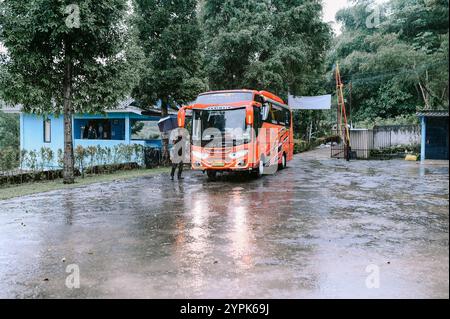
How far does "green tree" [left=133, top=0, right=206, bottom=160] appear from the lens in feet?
69.0

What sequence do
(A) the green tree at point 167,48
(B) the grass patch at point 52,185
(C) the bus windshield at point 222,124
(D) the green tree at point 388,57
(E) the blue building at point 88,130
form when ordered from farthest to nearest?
1. (E) the blue building at point 88,130
2. (D) the green tree at point 388,57
3. (A) the green tree at point 167,48
4. (C) the bus windshield at point 222,124
5. (B) the grass patch at point 52,185

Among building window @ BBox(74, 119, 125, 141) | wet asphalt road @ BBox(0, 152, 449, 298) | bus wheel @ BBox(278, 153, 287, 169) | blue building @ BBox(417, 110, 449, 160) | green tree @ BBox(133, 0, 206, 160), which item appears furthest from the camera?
building window @ BBox(74, 119, 125, 141)

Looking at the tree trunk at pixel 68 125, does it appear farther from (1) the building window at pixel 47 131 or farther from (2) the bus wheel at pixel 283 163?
(1) the building window at pixel 47 131

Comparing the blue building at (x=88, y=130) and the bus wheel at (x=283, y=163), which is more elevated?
the blue building at (x=88, y=130)

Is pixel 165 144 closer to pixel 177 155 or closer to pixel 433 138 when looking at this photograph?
pixel 177 155

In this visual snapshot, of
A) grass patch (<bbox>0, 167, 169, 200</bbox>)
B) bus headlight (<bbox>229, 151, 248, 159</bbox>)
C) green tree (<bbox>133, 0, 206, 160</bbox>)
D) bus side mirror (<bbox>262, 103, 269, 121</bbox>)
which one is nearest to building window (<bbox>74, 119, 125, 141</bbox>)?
green tree (<bbox>133, 0, 206, 160</bbox>)

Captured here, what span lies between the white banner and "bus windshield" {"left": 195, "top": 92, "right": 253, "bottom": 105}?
539 inches

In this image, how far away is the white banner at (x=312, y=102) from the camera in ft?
96.4

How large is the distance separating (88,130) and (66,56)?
1099cm

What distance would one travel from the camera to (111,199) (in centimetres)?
1225

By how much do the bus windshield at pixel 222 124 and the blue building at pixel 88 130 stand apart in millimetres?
8557

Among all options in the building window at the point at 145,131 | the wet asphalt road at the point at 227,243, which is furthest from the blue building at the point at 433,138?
the building window at the point at 145,131

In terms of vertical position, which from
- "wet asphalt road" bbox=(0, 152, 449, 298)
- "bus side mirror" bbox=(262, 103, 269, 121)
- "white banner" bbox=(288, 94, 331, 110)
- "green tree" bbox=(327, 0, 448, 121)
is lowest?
"wet asphalt road" bbox=(0, 152, 449, 298)

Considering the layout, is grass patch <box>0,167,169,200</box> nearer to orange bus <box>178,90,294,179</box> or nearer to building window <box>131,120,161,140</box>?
orange bus <box>178,90,294,179</box>
